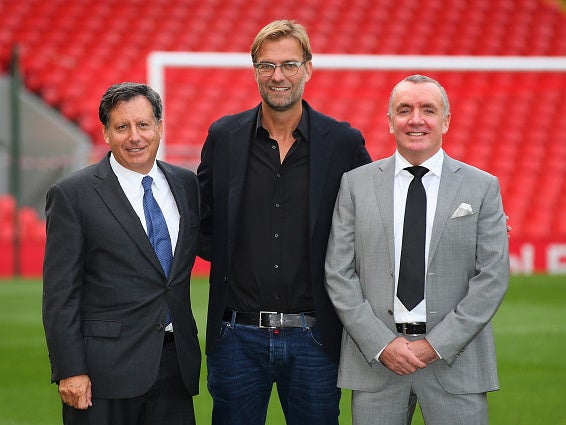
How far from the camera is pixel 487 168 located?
44.7 feet

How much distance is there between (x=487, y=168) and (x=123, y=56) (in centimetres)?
558

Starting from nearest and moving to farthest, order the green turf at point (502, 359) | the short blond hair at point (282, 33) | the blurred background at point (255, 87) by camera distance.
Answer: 1. the short blond hair at point (282, 33)
2. the green turf at point (502, 359)
3. the blurred background at point (255, 87)

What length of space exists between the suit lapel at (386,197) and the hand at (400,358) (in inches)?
9.6

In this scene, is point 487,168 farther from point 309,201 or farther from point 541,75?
point 309,201

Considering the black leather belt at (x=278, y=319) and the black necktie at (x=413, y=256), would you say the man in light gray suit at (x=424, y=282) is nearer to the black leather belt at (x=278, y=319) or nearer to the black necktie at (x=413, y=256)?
the black necktie at (x=413, y=256)

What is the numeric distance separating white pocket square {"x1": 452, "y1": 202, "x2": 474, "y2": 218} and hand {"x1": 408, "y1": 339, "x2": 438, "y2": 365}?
0.41 meters

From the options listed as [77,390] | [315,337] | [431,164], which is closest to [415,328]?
[315,337]

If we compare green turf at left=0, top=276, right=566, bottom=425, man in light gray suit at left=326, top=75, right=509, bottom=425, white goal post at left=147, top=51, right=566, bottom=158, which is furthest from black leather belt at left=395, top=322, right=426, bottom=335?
white goal post at left=147, top=51, right=566, bottom=158

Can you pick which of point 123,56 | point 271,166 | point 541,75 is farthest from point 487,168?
point 271,166

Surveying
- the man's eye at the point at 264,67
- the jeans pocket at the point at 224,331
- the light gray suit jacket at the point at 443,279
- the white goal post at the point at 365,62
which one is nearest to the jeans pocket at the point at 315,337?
the light gray suit jacket at the point at 443,279

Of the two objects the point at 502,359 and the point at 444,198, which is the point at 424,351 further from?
the point at 502,359

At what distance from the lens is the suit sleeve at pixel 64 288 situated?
3023 mm

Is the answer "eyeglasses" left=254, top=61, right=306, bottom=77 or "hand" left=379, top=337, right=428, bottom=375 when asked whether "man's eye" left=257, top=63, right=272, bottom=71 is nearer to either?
"eyeglasses" left=254, top=61, right=306, bottom=77

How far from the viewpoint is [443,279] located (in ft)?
10.3
